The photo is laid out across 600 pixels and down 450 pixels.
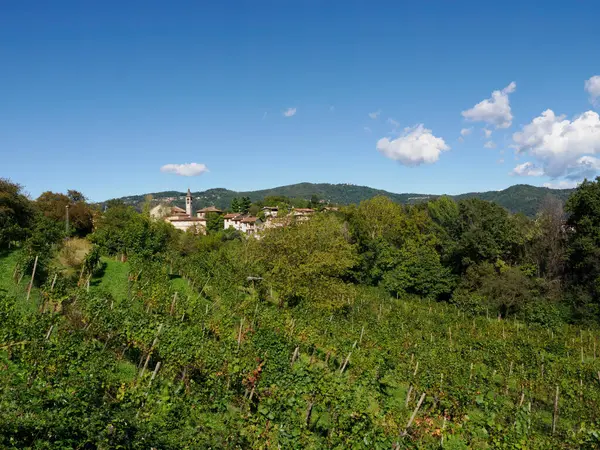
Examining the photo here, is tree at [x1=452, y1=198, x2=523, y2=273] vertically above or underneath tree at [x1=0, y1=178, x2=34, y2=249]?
underneath

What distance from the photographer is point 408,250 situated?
39406mm

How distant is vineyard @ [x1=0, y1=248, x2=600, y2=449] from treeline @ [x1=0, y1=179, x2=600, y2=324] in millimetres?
3698

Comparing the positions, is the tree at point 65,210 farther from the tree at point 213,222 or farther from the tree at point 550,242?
the tree at point 550,242

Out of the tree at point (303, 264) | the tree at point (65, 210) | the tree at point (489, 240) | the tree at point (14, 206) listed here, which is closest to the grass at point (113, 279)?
the tree at point (303, 264)

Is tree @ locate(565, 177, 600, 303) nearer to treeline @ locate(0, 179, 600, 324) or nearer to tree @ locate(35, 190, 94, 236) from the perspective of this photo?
treeline @ locate(0, 179, 600, 324)

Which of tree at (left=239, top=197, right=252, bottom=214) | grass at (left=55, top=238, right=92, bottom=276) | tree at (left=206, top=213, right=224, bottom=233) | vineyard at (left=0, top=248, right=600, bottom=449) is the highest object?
tree at (left=239, top=197, right=252, bottom=214)

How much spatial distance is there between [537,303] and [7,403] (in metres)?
32.2

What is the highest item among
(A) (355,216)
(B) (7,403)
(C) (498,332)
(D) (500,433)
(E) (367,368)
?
(A) (355,216)

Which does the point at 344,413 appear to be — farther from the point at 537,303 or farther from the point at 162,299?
the point at 537,303

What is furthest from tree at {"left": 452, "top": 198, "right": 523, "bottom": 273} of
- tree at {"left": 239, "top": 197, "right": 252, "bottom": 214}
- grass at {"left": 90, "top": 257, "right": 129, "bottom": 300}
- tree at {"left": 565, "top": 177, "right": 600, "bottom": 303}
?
tree at {"left": 239, "top": 197, "right": 252, "bottom": 214}

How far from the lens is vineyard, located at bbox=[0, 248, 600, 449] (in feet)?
20.7

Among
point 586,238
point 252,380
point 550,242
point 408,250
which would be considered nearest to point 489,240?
point 550,242

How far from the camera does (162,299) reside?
15828 millimetres

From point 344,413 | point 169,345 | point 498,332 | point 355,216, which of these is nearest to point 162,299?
point 169,345
